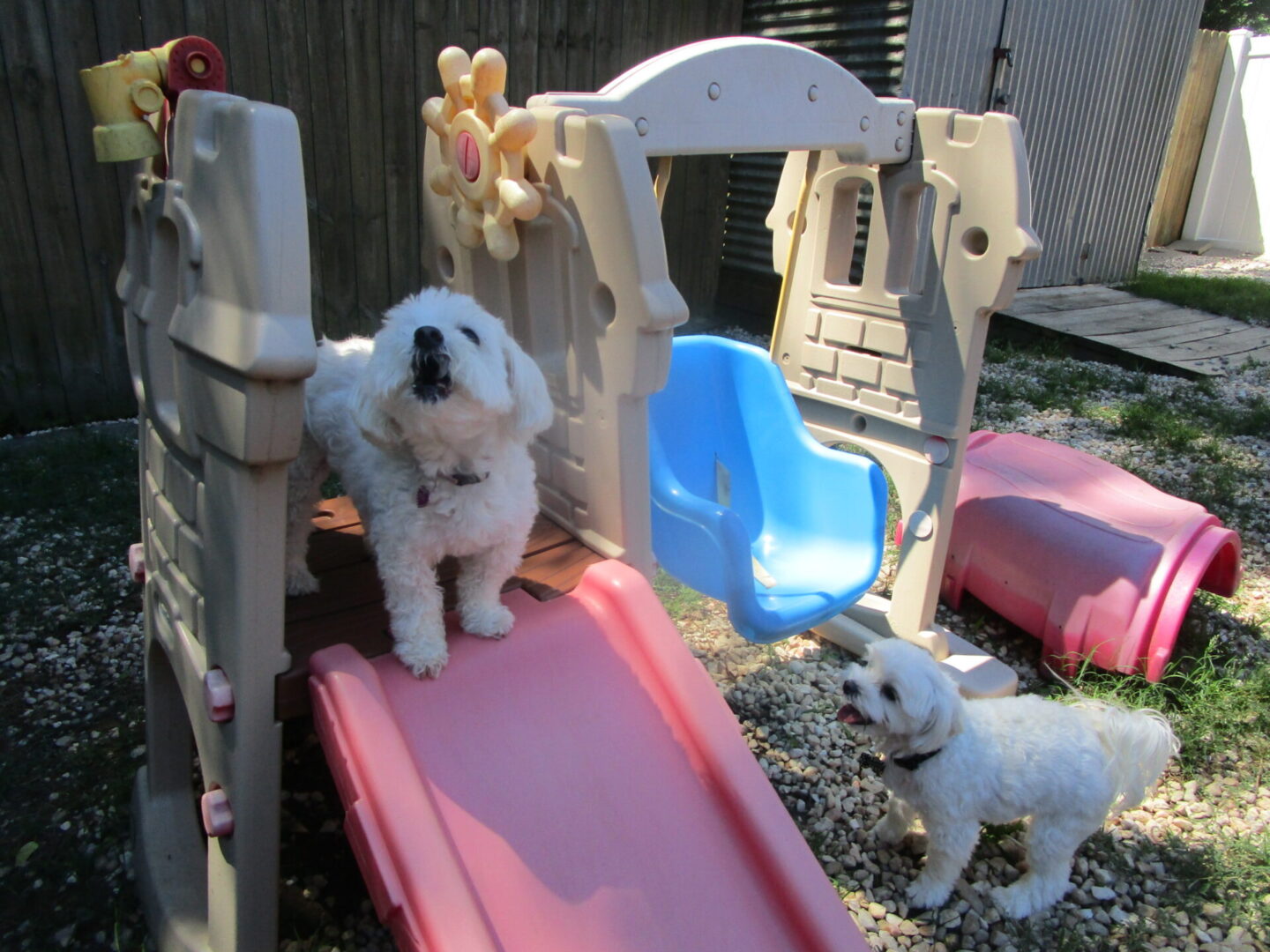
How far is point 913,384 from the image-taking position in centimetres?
272

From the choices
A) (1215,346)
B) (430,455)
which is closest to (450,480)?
(430,455)

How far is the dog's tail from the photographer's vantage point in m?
1.98

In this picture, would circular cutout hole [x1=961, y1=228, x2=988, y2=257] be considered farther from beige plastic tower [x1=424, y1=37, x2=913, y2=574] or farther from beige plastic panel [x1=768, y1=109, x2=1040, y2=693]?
beige plastic tower [x1=424, y1=37, x2=913, y2=574]

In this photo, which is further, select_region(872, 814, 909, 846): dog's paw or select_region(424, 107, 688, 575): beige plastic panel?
Result: select_region(872, 814, 909, 846): dog's paw

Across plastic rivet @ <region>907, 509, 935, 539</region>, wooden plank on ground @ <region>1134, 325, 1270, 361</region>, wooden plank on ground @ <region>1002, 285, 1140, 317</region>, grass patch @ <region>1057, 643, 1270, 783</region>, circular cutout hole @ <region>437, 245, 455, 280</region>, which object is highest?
circular cutout hole @ <region>437, 245, 455, 280</region>

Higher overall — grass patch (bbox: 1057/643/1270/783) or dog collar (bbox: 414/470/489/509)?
dog collar (bbox: 414/470/489/509)

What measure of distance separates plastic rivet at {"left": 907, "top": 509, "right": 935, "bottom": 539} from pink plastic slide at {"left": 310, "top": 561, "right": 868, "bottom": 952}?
1.24 meters

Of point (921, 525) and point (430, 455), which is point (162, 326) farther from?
point (921, 525)

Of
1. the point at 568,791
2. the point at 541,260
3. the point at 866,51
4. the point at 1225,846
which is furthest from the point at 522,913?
the point at 866,51

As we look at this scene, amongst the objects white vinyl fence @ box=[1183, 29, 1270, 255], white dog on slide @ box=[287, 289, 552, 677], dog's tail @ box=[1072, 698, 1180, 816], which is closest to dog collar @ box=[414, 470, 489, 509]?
white dog on slide @ box=[287, 289, 552, 677]

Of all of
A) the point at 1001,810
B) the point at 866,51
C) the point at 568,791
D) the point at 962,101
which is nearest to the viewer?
the point at 568,791

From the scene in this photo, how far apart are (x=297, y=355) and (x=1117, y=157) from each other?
8164 mm

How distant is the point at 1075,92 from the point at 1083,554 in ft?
18.4

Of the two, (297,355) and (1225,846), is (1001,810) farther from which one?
(297,355)
